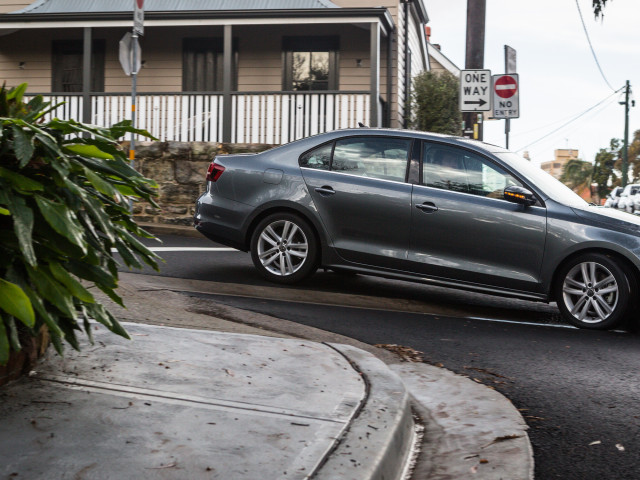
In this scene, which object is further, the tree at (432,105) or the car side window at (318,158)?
the tree at (432,105)

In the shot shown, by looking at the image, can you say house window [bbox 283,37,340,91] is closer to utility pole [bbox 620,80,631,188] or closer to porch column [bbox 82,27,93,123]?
porch column [bbox 82,27,93,123]

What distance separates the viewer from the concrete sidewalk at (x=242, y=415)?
3.17 metres

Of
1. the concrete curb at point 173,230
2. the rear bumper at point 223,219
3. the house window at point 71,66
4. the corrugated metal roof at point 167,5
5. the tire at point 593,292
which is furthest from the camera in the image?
the house window at point 71,66

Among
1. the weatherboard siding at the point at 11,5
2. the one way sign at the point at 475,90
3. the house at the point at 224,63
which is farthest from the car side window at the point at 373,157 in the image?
the weatherboard siding at the point at 11,5

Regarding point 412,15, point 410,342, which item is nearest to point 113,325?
point 410,342

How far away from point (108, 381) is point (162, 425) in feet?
2.14

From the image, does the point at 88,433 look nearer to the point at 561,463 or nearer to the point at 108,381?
the point at 108,381

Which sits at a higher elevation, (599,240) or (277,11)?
(277,11)

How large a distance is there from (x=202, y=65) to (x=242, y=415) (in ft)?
54.7

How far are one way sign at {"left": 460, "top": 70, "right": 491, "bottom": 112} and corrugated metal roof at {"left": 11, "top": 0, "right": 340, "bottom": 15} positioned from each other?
4.96 meters

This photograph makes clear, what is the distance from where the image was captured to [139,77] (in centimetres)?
1994

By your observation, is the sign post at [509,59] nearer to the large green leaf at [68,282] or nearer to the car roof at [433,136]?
the car roof at [433,136]

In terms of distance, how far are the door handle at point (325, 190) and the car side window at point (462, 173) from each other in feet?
2.82

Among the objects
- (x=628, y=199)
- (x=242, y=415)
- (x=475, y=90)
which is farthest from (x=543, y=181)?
(x=628, y=199)
